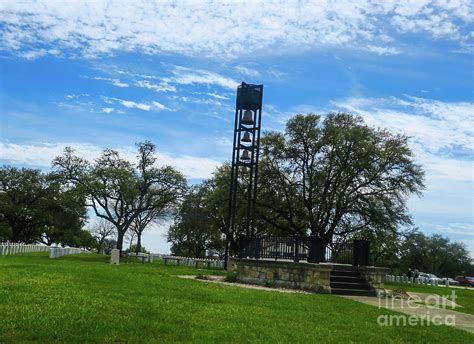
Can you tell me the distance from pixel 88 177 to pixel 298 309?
Answer: 3557cm

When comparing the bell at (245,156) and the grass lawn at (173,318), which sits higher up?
the bell at (245,156)

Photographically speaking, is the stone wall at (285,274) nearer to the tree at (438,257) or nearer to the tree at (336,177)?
the tree at (336,177)

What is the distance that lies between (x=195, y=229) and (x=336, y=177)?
23362mm

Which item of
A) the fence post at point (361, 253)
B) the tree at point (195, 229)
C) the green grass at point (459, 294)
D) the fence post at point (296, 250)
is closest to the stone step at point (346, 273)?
the fence post at point (361, 253)

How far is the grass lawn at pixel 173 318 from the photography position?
6.46 m

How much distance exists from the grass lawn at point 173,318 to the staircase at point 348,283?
4538 millimetres

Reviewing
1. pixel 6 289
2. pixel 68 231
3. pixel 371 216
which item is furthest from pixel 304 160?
pixel 68 231

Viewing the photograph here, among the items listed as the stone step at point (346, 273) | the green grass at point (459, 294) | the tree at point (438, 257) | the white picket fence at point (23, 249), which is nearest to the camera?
the green grass at point (459, 294)

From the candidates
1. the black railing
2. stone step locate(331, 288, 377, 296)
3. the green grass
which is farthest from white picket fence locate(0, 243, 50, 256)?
the green grass

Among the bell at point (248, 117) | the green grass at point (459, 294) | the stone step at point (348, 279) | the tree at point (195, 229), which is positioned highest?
the bell at point (248, 117)

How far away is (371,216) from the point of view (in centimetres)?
3206

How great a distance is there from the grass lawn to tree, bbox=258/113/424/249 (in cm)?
2140

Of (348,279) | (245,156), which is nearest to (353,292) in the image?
(348,279)

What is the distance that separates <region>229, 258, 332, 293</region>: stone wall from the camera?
15.7m
